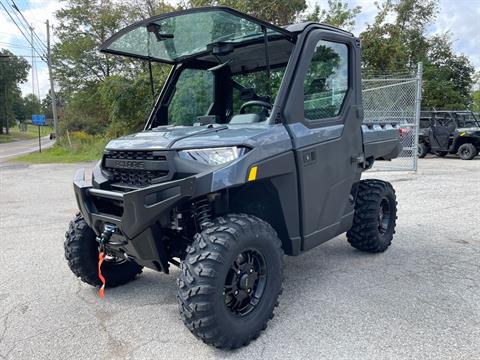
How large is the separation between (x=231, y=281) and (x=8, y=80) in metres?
73.9

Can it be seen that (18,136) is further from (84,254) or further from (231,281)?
(231,281)

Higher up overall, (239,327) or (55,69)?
(55,69)

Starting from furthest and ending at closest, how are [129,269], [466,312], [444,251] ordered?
[444,251], [129,269], [466,312]

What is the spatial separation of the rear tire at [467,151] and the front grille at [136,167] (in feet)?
50.6

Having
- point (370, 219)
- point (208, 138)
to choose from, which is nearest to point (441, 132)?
point (370, 219)

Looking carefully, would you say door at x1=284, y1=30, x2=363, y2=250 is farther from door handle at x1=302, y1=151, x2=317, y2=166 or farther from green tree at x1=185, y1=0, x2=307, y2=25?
green tree at x1=185, y1=0, x2=307, y2=25

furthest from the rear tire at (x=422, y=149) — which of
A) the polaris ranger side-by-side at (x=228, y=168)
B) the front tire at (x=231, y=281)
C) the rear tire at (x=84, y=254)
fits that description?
the rear tire at (x=84, y=254)

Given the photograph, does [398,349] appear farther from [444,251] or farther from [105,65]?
[105,65]

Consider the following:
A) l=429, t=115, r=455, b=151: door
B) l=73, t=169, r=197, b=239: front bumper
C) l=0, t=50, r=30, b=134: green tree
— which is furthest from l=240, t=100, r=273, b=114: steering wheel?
l=0, t=50, r=30, b=134: green tree

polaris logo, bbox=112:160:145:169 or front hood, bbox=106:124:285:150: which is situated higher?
front hood, bbox=106:124:285:150

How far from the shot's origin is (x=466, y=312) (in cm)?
321

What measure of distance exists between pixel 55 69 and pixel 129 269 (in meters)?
36.7

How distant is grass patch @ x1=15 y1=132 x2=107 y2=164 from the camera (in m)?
20.3

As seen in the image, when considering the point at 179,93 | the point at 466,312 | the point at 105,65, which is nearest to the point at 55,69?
the point at 105,65
